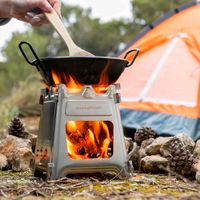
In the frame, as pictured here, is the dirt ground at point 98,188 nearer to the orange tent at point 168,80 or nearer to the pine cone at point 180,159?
the pine cone at point 180,159

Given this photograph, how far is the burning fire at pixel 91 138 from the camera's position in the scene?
2.87 metres

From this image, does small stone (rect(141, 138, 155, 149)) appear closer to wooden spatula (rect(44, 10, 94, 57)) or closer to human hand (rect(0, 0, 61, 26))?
wooden spatula (rect(44, 10, 94, 57))

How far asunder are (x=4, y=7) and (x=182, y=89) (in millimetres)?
2853

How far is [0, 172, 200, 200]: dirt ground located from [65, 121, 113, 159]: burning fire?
14cm

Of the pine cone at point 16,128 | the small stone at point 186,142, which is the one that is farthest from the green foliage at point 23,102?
the small stone at point 186,142

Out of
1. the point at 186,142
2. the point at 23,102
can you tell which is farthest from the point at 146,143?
the point at 23,102

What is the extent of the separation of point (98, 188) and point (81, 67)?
0.67 meters

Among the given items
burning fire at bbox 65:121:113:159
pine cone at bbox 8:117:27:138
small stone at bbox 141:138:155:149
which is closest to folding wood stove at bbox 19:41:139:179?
burning fire at bbox 65:121:113:159

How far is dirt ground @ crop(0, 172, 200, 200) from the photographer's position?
7.68ft

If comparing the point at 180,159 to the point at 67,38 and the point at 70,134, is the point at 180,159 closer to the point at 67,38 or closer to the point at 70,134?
the point at 70,134

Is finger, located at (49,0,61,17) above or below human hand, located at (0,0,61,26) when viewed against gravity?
above

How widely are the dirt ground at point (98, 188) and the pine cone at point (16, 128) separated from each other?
39.9 inches

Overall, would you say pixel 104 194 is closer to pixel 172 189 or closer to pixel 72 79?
pixel 172 189

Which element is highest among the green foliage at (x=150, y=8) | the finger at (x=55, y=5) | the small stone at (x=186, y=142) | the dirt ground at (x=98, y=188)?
the green foliage at (x=150, y=8)
